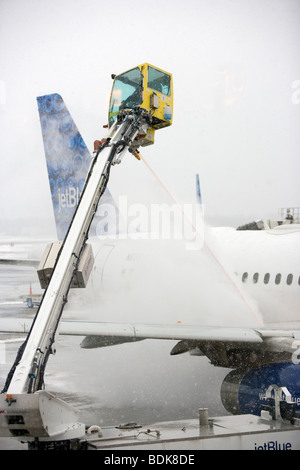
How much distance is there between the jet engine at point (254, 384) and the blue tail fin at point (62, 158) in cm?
715

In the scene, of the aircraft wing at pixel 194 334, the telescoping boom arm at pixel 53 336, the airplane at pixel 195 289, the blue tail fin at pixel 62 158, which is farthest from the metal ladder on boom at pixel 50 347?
the blue tail fin at pixel 62 158

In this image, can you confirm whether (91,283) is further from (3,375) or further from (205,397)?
(205,397)

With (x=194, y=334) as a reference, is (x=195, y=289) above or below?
above

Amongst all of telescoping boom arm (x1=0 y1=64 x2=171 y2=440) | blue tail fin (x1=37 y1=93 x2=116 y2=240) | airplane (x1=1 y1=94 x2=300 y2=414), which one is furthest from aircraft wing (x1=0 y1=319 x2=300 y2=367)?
blue tail fin (x1=37 y1=93 x2=116 y2=240)

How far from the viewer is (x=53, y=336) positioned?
20.5 ft

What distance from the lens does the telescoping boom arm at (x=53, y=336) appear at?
5.68 metres

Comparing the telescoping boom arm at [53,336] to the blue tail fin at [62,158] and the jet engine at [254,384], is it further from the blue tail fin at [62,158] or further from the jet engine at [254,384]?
the blue tail fin at [62,158]

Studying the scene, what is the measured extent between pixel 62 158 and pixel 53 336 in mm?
11863

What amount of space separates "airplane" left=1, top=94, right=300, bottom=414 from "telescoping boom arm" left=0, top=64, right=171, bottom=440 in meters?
4.34

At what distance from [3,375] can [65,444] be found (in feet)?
33.0

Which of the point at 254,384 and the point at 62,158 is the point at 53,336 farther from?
the point at 62,158

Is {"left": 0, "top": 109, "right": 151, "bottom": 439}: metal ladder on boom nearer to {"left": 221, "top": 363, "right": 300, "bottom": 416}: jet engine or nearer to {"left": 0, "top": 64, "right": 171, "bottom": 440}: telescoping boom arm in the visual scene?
{"left": 0, "top": 64, "right": 171, "bottom": 440}: telescoping boom arm

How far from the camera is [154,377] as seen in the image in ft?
49.6

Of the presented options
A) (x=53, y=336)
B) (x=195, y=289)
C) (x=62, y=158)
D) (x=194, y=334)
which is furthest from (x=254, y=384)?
(x=62, y=158)
